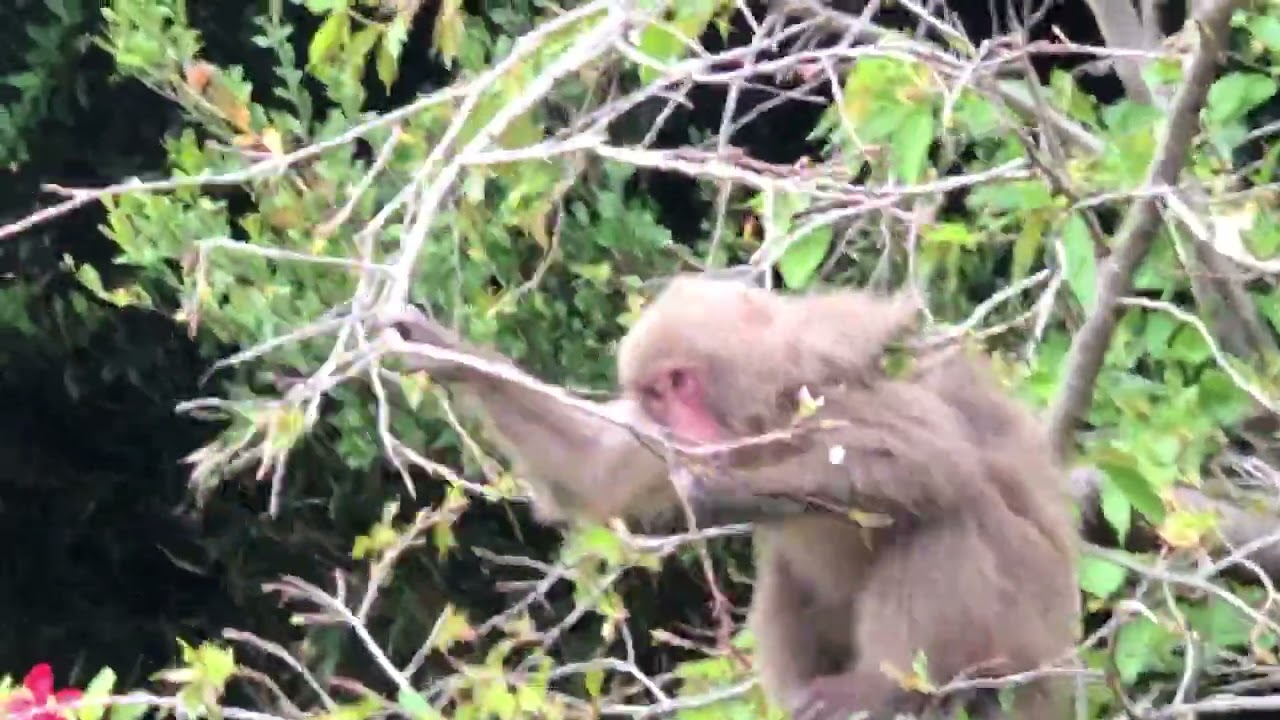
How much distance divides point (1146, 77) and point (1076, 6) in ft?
9.11

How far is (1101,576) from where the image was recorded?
2959mm

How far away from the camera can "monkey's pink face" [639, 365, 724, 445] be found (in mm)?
3117

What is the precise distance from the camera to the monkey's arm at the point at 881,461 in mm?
2947

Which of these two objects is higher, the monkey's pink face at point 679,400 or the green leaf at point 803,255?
the green leaf at point 803,255

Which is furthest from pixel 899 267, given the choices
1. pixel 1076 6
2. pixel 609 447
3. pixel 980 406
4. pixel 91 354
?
pixel 91 354

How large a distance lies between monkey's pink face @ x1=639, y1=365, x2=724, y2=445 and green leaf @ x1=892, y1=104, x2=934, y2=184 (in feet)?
1.61

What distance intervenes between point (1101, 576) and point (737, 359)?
2.23 ft

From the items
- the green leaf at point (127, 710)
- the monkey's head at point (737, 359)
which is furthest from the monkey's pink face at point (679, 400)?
the green leaf at point (127, 710)

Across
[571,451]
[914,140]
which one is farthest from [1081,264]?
[571,451]

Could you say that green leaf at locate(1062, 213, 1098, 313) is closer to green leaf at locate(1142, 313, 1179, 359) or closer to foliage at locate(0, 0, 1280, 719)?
foliage at locate(0, 0, 1280, 719)

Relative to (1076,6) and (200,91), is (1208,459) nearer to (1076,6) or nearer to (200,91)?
(200,91)

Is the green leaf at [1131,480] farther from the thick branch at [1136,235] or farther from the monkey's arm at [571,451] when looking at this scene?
the monkey's arm at [571,451]

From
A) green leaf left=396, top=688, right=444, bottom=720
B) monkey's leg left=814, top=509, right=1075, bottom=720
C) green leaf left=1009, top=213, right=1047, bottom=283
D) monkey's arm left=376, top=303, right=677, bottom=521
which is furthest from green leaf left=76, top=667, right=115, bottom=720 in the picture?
green leaf left=1009, top=213, right=1047, bottom=283

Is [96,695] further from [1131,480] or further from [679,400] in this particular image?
[1131,480]
